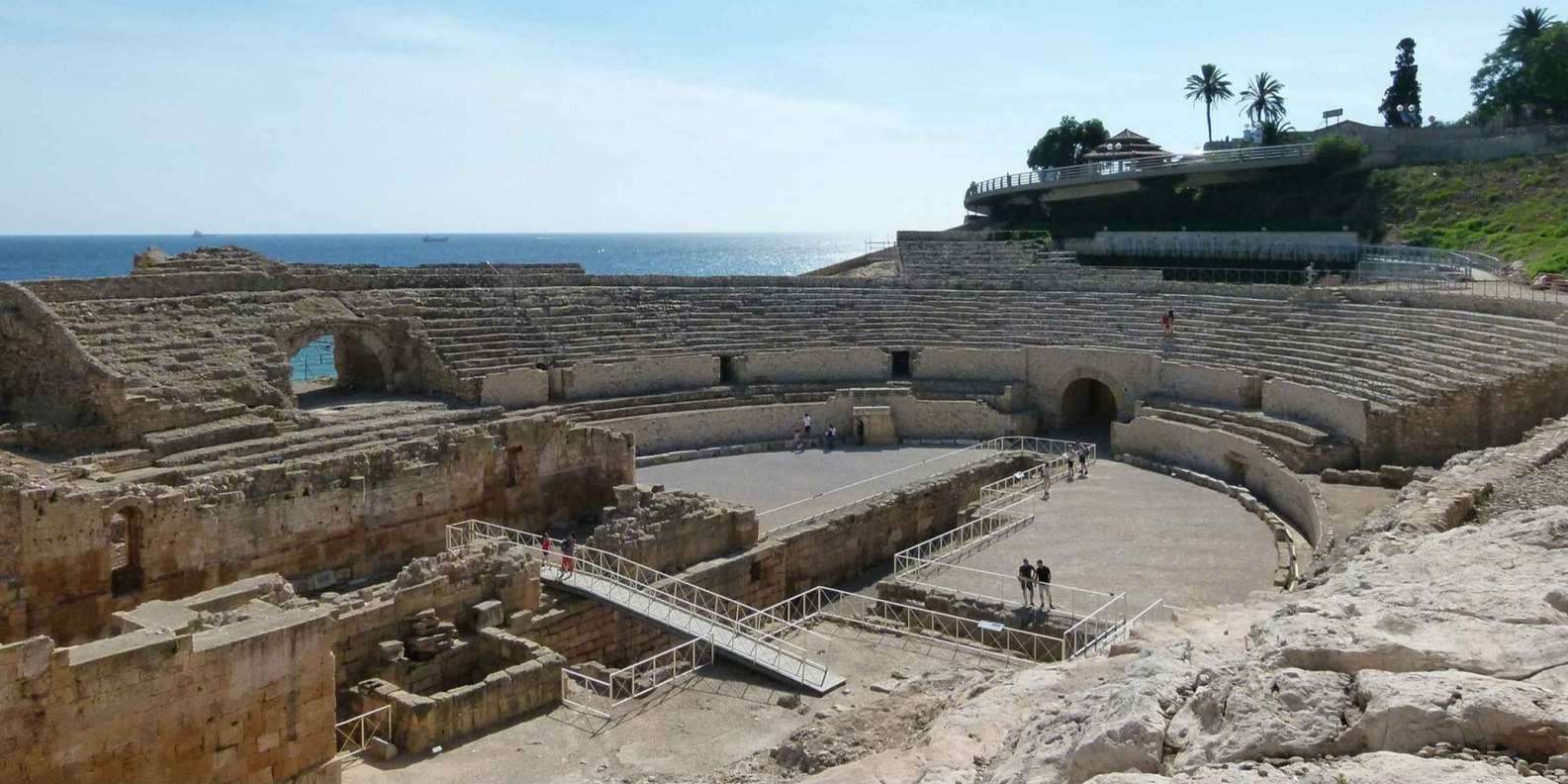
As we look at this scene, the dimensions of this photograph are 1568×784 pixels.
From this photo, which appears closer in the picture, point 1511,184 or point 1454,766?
point 1454,766

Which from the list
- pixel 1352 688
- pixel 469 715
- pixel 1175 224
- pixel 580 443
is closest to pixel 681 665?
pixel 469 715

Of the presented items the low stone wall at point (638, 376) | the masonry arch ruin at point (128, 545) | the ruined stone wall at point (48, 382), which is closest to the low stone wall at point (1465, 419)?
the low stone wall at point (638, 376)

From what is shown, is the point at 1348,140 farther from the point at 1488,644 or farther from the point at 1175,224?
the point at 1488,644

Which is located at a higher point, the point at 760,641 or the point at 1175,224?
the point at 1175,224

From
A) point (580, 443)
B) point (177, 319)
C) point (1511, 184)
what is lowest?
point (580, 443)

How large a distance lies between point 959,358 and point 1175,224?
61.0ft

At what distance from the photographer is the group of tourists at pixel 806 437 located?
2877cm

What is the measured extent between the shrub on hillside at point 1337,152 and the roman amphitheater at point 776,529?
14317 millimetres

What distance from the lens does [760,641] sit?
16031mm

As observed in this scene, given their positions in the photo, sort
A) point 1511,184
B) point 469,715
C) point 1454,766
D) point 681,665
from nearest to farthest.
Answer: point 1454,766
point 469,715
point 681,665
point 1511,184

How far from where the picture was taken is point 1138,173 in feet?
155

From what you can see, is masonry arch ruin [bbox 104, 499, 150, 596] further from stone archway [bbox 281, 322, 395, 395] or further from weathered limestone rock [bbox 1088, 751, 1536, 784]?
weathered limestone rock [bbox 1088, 751, 1536, 784]

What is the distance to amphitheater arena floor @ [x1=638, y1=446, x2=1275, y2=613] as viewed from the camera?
60.7 feet

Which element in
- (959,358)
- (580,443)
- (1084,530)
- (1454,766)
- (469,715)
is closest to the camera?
(1454,766)
